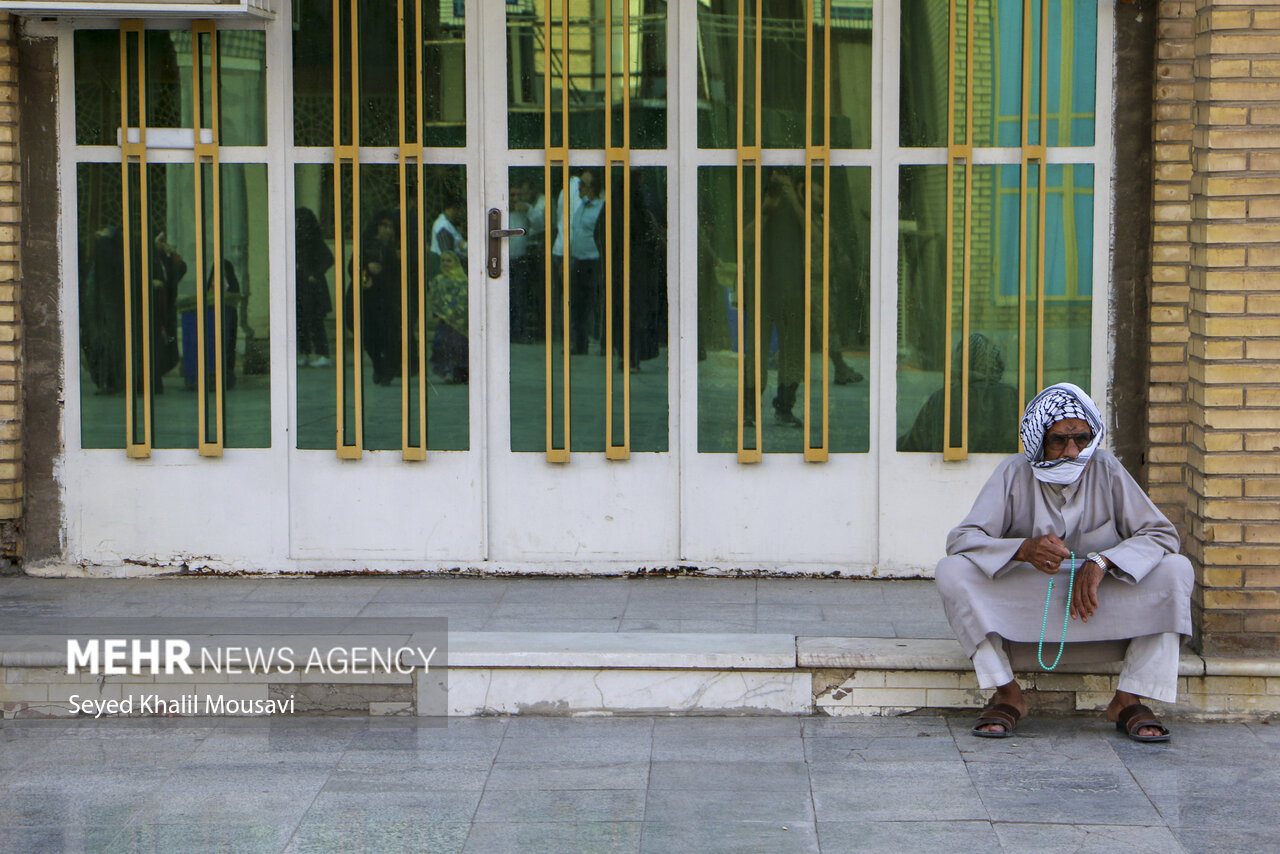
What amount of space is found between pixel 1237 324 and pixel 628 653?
2551 millimetres

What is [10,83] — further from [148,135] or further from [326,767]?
[326,767]

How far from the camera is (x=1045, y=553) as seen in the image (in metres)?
5.73

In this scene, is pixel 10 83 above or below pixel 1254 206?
above

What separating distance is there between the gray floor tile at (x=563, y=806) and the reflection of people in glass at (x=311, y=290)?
116 inches

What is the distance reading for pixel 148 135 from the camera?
751cm

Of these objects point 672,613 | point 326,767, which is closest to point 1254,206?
point 672,613

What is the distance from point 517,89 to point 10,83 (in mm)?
2264

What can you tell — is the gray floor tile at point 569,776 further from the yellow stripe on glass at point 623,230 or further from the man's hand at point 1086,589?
the yellow stripe on glass at point 623,230

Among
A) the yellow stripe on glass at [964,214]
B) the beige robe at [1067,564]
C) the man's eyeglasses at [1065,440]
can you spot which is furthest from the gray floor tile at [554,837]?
the yellow stripe on glass at [964,214]

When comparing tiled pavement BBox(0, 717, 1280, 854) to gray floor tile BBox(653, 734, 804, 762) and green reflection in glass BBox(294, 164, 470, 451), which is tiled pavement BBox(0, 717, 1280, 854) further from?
green reflection in glass BBox(294, 164, 470, 451)

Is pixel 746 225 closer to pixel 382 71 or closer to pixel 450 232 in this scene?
pixel 450 232

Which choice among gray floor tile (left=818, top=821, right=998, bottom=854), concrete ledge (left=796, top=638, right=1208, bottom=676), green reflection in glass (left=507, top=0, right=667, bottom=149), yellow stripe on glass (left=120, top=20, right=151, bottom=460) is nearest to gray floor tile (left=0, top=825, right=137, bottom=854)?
gray floor tile (left=818, top=821, right=998, bottom=854)

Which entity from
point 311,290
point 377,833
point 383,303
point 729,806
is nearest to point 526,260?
point 383,303

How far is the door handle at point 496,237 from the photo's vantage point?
24.6ft
